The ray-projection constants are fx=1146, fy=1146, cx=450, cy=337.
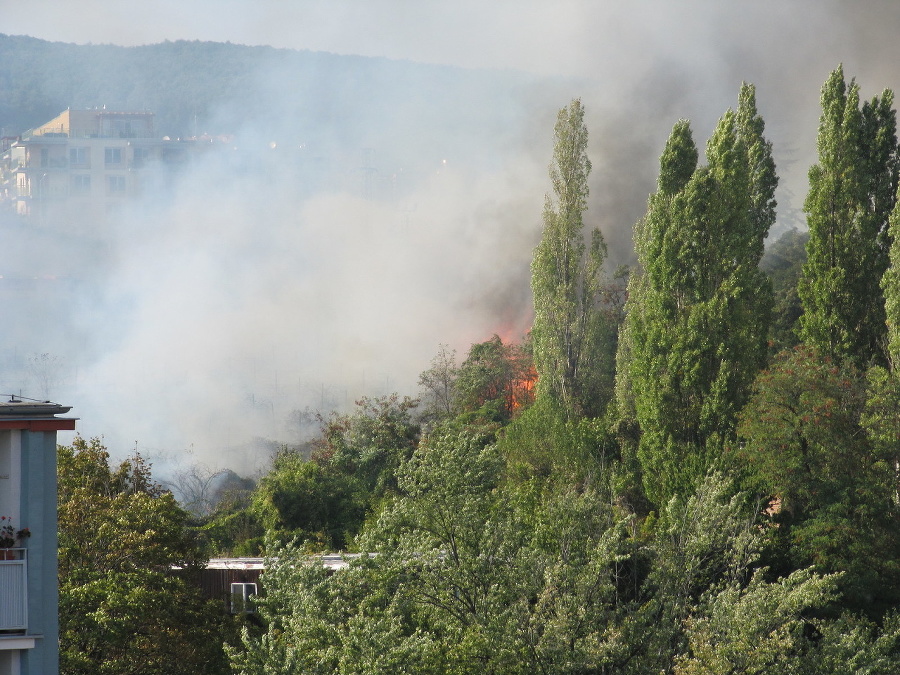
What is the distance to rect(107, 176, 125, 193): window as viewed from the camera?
77875 millimetres

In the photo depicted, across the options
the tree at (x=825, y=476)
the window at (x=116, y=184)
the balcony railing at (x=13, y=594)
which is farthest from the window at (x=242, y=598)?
the window at (x=116, y=184)

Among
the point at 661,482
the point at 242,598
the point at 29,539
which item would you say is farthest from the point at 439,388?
the point at 29,539

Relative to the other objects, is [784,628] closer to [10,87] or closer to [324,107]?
[324,107]

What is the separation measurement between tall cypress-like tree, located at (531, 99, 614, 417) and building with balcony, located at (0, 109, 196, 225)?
4585 centimetres

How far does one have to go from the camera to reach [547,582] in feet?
63.0

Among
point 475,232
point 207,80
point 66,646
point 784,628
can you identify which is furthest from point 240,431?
point 207,80

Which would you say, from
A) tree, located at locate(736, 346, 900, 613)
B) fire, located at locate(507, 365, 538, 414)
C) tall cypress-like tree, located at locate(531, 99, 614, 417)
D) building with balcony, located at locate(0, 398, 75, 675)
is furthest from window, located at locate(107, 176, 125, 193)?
building with balcony, located at locate(0, 398, 75, 675)

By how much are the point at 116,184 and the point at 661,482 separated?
58.4 metres

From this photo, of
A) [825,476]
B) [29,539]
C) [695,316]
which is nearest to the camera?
[29,539]

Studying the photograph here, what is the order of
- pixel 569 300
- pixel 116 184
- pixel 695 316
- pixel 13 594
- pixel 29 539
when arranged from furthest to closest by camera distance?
pixel 116 184
pixel 569 300
pixel 695 316
pixel 29 539
pixel 13 594

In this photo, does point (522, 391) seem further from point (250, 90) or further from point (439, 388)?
point (250, 90)

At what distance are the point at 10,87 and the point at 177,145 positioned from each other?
28453 mm

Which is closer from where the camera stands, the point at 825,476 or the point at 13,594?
the point at 13,594

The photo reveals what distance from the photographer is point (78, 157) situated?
7825cm
